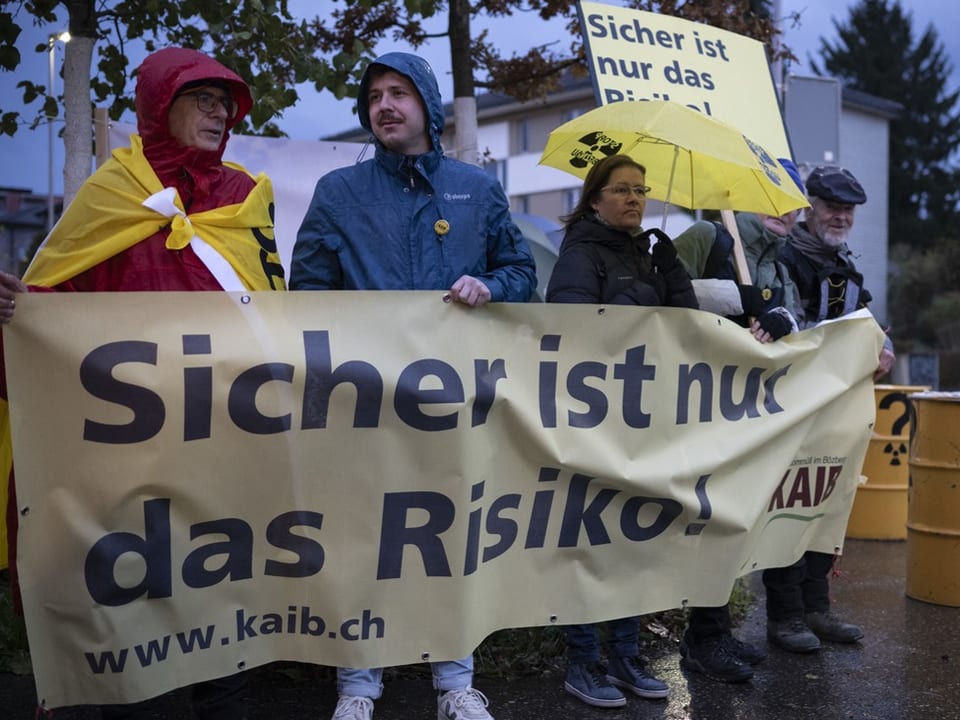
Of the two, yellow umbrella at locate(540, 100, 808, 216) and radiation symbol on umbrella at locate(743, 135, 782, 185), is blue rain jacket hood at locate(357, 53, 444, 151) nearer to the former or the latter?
yellow umbrella at locate(540, 100, 808, 216)

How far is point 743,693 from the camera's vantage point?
4.27m

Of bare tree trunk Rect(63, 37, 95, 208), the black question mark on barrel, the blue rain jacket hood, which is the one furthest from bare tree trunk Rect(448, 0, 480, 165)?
the black question mark on barrel

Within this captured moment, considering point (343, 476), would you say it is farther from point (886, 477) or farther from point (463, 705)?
point (886, 477)

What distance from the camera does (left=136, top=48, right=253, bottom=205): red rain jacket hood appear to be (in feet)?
10.7

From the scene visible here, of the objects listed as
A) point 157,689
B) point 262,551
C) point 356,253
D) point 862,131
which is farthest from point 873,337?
point 862,131

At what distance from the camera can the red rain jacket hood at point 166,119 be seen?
10.7ft

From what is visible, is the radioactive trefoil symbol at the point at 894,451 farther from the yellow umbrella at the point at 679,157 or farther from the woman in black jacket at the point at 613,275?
the woman in black jacket at the point at 613,275

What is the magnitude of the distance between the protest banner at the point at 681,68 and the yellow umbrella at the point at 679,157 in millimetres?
356

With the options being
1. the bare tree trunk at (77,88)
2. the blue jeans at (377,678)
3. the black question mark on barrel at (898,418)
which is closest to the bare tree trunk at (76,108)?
the bare tree trunk at (77,88)

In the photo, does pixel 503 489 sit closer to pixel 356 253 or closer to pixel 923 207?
pixel 356 253

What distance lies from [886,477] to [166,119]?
595cm

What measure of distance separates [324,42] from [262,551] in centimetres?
545

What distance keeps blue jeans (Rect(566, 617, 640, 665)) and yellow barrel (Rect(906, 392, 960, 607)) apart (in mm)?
2293

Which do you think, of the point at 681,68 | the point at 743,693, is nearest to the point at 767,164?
the point at 681,68
